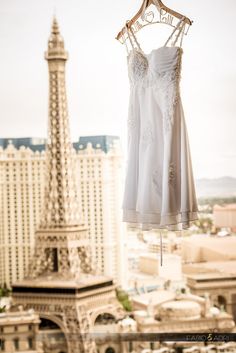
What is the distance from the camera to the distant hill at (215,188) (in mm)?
3807

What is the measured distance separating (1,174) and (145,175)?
1.73 m

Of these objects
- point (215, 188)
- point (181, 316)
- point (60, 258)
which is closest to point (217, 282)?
point (181, 316)

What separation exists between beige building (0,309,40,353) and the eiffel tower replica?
10 cm

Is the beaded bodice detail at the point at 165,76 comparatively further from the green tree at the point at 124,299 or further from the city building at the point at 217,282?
the green tree at the point at 124,299

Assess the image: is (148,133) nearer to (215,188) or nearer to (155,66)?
(155,66)

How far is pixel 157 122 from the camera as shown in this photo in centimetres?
257

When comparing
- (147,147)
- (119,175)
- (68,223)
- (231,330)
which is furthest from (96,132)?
(231,330)

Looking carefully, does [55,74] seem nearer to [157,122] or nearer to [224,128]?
[224,128]

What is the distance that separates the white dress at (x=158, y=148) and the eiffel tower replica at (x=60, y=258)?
1385mm

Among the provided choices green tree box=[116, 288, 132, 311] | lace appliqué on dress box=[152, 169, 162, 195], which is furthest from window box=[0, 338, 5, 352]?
lace appliqué on dress box=[152, 169, 162, 195]

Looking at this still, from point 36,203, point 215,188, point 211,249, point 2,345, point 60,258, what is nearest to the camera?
point 2,345

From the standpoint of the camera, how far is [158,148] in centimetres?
259

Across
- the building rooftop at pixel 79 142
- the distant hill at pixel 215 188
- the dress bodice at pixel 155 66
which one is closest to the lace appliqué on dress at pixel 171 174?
the dress bodice at pixel 155 66

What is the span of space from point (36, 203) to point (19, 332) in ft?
3.07
